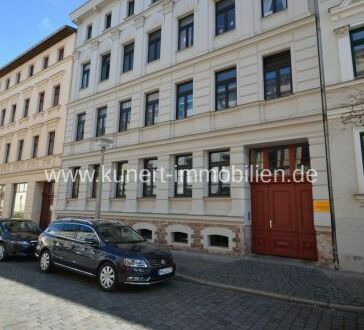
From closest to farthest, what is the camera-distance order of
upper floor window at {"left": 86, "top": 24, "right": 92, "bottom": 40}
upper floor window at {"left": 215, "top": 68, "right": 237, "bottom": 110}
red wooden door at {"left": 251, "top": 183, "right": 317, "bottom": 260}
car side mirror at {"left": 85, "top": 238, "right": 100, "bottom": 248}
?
car side mirror at {"left": 85, "top": 238, "right": 100, "bottom": 248} → red wooden door at {"left": 251, "top": 183, "right": 317, "bottom": 260} → upper floor window at {"left": 215, "top": 68, "right": 237, "bottom": 110} → upper floor window at {"left": 86, "top": 24, "right": 92, "bottom": 40}

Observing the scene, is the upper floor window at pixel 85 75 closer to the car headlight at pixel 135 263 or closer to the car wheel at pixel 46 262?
the car wheel at pixel 46 262

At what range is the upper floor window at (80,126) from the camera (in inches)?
726

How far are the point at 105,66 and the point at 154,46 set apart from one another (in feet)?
13.6

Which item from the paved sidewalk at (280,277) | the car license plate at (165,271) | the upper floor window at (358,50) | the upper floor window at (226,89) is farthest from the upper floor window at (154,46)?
the car license plate at (165,271)

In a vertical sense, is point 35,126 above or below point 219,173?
above

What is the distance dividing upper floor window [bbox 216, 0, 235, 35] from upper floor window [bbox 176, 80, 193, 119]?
2.67m

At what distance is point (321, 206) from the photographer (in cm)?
930

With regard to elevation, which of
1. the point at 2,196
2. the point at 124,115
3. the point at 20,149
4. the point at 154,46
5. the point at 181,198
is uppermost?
the point at 154,46

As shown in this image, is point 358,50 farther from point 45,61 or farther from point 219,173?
point 45,61

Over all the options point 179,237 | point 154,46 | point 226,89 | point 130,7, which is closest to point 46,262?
point 179,237

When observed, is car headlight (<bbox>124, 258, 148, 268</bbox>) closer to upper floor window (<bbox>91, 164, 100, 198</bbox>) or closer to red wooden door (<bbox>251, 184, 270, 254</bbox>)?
red wooden door (<bbox>251, 184, 270, 254</bbox>)

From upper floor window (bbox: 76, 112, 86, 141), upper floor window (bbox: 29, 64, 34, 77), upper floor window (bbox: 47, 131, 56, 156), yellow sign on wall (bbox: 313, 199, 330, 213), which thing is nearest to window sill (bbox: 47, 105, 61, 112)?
upper floor window (bbox: 47, 131, 56, 156)

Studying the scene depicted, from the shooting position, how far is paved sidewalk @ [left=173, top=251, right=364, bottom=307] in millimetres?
6617

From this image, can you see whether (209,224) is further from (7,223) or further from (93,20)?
(93,20)
